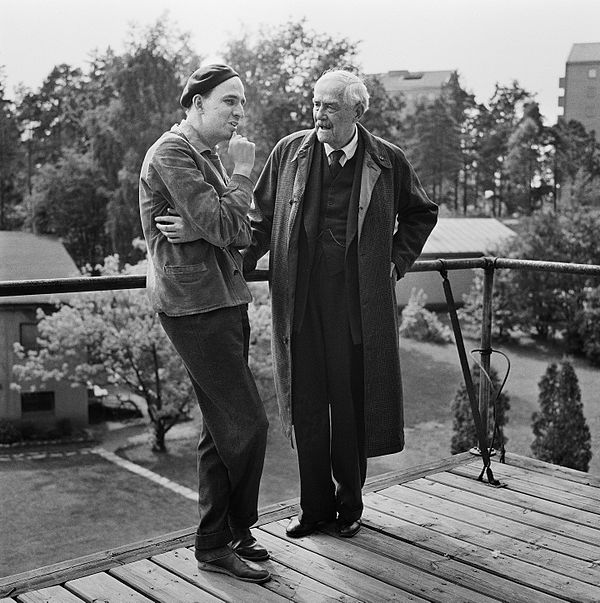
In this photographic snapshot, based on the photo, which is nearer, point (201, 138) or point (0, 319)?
point (201, 138)

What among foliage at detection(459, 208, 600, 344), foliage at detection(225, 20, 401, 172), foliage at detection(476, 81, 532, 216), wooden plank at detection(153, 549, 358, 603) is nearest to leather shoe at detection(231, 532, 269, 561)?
wooden plank at detection(153, 549, 358, 603)

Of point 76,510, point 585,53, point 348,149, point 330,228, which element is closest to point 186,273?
point 330,228

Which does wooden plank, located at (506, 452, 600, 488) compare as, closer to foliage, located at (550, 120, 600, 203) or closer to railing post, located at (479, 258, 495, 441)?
railing post, located at (479, 258, 495, 441)

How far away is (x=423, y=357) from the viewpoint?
71.3ft

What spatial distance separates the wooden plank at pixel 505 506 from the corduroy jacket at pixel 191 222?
1.07m

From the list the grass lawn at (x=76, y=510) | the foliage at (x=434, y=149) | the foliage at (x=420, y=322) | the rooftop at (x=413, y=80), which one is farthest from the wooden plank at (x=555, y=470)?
the rooftop at (x=413, y=80)

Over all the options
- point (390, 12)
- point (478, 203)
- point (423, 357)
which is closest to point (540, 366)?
point (423, 357)

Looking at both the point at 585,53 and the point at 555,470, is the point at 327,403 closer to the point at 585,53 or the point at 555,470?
the point at 555,470

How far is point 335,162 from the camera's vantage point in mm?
2197

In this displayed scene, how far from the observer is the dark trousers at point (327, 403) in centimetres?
220

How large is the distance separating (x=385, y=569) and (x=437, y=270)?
Answer: 102cm

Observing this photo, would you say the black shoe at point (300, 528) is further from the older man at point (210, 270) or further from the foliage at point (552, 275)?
the foliage at point (552, 275)

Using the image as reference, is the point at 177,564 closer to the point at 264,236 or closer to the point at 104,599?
the point at 104,599

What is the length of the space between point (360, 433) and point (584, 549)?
625 mm
